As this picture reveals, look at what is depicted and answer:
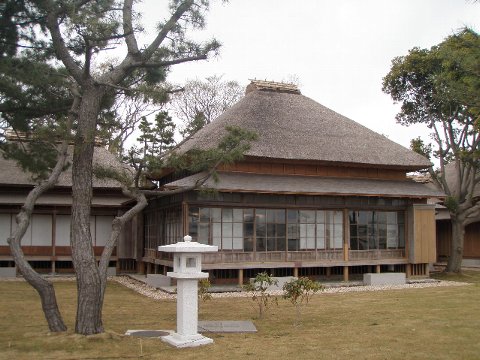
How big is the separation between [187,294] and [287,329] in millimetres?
2439

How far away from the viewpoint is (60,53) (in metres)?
10.3

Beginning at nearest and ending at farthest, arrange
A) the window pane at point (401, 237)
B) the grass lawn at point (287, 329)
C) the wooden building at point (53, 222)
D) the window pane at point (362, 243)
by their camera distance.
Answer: the grass lawn at point (287, 329) < the window pane at point (362, 243) < the window pane at point (401, 237) < the wooden building at point (53, 222)

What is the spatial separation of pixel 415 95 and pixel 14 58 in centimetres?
1918

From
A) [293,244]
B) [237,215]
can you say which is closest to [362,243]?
[293,244]

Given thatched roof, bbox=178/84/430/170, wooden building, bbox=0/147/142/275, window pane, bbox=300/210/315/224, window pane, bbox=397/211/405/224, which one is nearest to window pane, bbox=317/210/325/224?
window pane, bbox=300/210/315/224

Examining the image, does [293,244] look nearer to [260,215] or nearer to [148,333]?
[260,215]

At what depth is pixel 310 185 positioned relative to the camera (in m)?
20.5

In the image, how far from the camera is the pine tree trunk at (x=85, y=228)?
9.54 meters

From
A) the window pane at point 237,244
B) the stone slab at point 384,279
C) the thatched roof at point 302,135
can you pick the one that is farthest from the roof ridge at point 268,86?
the stone slab at point 384,279

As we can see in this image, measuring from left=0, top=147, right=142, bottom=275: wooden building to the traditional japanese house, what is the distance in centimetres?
224

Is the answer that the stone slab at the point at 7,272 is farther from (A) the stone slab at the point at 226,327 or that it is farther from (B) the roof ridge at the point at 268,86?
(A) the stone slab at the point at 226,327

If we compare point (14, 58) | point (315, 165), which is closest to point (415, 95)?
point (315, 165)

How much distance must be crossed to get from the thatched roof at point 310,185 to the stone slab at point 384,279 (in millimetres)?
2917

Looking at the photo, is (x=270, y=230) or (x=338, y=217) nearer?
(x=270, y=230)
